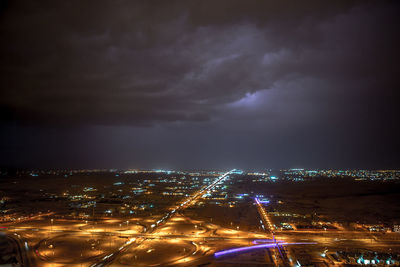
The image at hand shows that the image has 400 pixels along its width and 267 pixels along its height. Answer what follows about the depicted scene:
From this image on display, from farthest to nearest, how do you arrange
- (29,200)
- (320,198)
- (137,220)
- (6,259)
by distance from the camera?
(320,198), (29,200), (137,220), (6,259)

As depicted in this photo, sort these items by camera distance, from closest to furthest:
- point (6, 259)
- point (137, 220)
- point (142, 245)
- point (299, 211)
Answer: point (6, 259)
point (142, 245)
point (137, 220)
point (299, 211)

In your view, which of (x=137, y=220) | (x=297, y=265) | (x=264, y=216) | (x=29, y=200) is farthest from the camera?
(x=29, y=200)

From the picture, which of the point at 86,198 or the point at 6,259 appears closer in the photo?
the point at 6,259

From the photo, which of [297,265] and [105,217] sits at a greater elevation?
[105,217]

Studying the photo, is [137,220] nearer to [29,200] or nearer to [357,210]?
[29,200]

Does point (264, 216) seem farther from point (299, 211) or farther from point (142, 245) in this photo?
point (142, 245)

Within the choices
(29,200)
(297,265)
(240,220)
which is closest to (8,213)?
(29,200)

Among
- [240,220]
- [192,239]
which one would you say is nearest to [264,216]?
[240,220]

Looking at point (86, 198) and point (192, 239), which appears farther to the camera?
point (86, 198)

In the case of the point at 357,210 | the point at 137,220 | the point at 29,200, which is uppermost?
the point at 29,200
